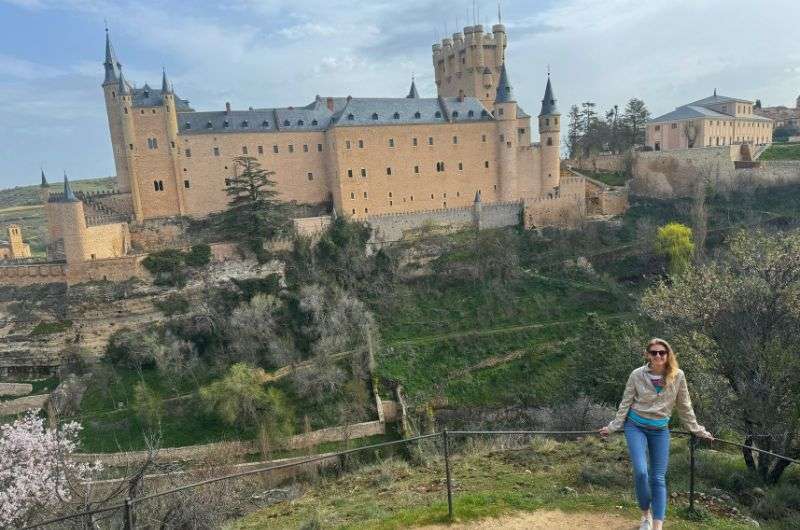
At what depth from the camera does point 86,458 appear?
69.2 feet

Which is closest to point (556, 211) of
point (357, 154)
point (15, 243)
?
point (357, 154)

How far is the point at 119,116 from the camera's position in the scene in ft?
106

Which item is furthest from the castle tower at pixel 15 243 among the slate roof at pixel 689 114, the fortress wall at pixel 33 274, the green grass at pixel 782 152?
the green grass at pixel 782 152

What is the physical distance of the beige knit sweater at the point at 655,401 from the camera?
223 inches

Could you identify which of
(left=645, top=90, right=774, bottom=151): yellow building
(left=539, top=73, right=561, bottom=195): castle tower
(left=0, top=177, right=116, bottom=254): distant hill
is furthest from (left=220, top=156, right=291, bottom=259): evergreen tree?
(left=645, top=90, right=774, bottom=151): yellow building

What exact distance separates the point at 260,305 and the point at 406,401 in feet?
32.2

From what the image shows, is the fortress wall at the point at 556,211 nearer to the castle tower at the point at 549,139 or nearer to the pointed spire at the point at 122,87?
the castle tower at the point at 549,139

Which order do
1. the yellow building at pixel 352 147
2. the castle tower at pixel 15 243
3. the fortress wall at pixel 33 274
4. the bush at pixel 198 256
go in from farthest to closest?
the castle tower at pixel 15 243 → the yellow building at pixel 352 147 → the bush at pixel 198 256 → the fortress wall at pixel 33 274

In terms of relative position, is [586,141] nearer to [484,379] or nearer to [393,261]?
[393,261]

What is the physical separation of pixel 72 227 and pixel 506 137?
2941 centimetres

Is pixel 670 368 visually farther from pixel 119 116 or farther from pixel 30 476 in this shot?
pixel 119 116

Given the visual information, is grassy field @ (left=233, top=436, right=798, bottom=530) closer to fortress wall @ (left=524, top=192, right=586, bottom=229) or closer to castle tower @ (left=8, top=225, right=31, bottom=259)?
fortress wall @ (left=524, top=192, right=586, bottom=229)

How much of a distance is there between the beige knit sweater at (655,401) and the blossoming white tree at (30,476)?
13.0 meters

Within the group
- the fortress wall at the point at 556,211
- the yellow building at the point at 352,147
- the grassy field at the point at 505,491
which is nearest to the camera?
the grassy field at the point at 505,491
